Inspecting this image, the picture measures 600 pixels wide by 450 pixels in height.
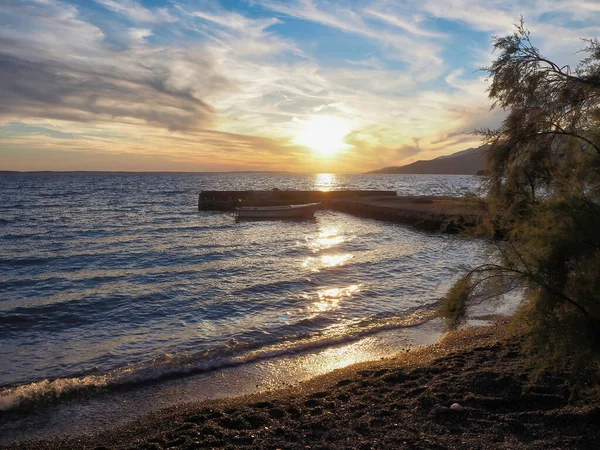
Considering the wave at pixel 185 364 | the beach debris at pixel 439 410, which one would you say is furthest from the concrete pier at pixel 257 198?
the beach debris at pixel 439 410

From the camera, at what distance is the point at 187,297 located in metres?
14.5

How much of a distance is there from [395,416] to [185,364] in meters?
4.72

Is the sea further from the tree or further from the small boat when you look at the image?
the small boat

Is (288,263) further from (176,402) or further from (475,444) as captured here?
(475,444)

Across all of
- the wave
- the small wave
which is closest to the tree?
the wave

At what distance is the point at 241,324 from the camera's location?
11695 millimetres

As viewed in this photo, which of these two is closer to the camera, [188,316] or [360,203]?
[188,316]

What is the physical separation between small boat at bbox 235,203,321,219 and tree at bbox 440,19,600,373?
31.9 meters

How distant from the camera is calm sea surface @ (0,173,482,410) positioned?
938 centimetres

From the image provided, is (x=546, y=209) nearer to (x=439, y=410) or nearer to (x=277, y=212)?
(x=439, y=410)

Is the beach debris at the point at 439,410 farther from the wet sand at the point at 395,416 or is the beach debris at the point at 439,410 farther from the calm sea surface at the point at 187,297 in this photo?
the calm sea surface at the point at 187,297

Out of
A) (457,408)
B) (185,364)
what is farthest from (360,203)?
(457,408)

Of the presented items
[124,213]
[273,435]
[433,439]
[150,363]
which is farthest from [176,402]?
[124,213]

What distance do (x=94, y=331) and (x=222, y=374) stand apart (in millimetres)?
4354
